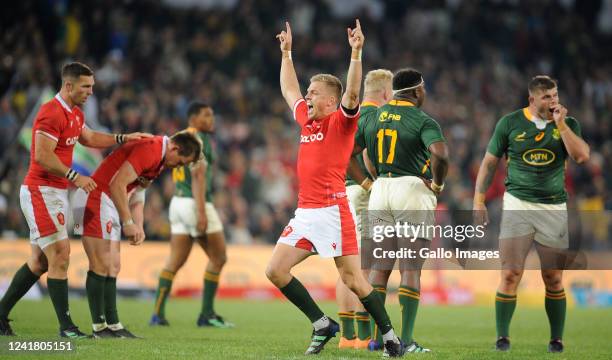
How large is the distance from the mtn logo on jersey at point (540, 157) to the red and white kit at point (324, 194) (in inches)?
97.3

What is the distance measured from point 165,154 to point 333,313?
6210 millimetres

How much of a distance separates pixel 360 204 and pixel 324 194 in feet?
6.47

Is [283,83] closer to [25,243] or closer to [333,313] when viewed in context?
[333,313]

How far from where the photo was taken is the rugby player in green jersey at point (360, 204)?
9.94m

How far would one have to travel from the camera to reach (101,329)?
10.2 meters

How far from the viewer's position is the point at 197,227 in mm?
12812

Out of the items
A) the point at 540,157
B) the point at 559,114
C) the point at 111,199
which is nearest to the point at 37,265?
the point at 111,199

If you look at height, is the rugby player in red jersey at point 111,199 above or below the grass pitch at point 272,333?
above

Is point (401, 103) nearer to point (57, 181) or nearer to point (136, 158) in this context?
point (136, 158)

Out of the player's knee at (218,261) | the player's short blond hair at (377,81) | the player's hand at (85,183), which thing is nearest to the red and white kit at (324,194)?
the player's short blond hair at (377,81)

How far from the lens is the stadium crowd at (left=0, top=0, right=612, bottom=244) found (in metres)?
20.9

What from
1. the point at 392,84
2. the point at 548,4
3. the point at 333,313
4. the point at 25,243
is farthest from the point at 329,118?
the point at 548,4

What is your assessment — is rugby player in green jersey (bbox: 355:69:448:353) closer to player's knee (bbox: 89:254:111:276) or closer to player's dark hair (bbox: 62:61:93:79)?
player's knee (bbox: 89:254:111:276)

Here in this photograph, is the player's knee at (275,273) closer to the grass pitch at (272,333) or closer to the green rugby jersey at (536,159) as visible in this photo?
the grass pitch at (272,333)
